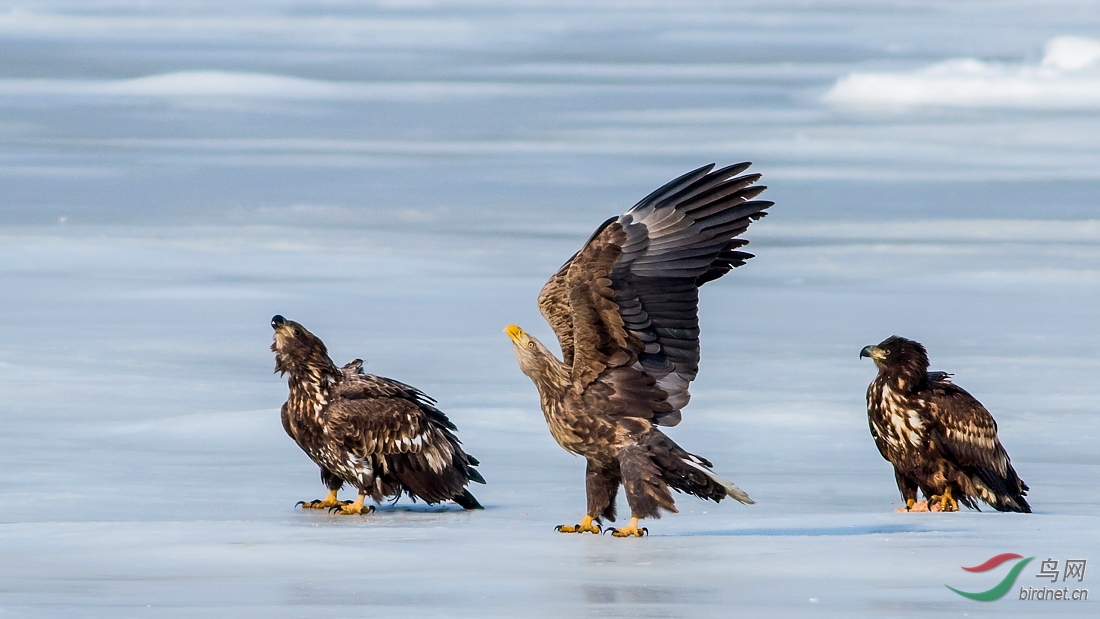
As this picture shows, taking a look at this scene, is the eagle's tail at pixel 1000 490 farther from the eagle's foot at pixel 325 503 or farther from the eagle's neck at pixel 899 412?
the eagle's foot at pixel 325 503

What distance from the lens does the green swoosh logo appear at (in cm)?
728

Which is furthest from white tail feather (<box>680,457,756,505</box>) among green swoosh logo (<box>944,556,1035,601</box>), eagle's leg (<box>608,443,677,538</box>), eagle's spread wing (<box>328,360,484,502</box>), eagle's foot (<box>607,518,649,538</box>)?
eagle's spread wing (<box>328,360,484,502</box>)

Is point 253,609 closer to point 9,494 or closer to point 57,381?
point 9,494

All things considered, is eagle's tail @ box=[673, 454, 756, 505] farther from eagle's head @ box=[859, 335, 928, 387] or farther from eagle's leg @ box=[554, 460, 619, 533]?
eagle's head @ box=[859, 335, 928, 387]

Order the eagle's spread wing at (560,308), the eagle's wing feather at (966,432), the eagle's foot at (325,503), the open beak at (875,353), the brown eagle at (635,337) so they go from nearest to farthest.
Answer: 1. the brown eagle at (635,337)
2. the eagle's spread wing at (560,308)
3. the eagle's foot at (325,503)
4. the eagle's wing feather at (966,432)
5. the open beak at (875,353)

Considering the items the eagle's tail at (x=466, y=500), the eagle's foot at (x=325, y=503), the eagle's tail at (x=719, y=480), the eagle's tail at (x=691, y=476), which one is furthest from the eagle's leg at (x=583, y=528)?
the eagle's foot at (x=325, y=503)

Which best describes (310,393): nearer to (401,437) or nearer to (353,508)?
(401,437)

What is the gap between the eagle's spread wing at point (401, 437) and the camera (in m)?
10.5

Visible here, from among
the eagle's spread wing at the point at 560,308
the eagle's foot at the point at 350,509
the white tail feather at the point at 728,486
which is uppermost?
the eagle's spread wing at the point at 560,308

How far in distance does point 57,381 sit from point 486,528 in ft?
18.9

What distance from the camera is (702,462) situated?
927cm

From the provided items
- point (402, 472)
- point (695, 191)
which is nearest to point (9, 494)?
point (402, 472)

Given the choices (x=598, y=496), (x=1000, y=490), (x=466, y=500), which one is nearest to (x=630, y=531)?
(x=598, y=496)

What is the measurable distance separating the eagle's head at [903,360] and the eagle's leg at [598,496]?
6.58ft
